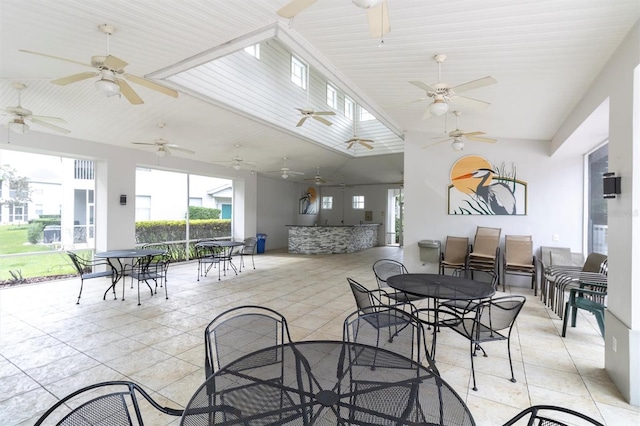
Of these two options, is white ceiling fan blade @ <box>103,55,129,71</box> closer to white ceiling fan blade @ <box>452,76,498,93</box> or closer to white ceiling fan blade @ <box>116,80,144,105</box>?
white ceiling fan blade @ <box>116,80,144,105</box>

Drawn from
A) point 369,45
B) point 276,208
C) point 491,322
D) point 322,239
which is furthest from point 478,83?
point 276,208

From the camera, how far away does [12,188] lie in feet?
18.6

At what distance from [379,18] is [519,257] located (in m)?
5.18

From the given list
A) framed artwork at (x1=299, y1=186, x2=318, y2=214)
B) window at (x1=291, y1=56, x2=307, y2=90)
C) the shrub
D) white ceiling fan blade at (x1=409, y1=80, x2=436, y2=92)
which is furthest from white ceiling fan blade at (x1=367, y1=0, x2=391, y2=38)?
framed artwork at (x1=299, y1=186, x2=318, y2=214)

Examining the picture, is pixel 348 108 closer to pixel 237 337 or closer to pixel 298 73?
pixel 298 73

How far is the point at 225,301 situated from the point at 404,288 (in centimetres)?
301

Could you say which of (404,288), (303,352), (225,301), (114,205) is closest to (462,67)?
(404,288)

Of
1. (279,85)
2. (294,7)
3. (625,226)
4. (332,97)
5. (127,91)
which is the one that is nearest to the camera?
(294,7)

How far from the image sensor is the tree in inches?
220

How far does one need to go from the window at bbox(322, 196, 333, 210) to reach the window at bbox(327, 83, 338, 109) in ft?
17.0

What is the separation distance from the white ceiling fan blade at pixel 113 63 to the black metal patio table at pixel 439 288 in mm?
3210

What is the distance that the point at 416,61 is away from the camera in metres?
3.32

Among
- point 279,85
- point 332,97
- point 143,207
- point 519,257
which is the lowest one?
point 519,257

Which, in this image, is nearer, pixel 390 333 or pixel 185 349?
pixel 390 333
